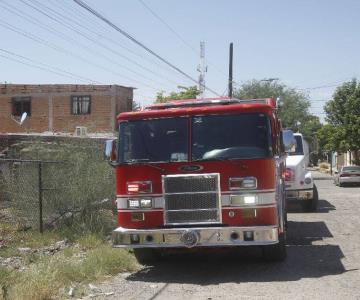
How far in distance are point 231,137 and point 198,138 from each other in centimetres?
50

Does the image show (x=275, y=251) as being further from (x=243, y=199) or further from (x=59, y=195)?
(x=59, y=195)

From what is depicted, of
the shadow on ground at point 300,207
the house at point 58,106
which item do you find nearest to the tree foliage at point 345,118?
the house at point 58,106

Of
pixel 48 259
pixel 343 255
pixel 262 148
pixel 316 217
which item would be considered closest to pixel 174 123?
pixel 262 148

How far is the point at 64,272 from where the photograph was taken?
882cm

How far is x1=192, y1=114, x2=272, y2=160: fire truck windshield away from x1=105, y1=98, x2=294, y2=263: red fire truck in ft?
0.05

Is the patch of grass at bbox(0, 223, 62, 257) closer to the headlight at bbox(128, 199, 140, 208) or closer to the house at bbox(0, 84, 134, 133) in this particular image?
the headlight at bbox(128, 199, 140, 208)

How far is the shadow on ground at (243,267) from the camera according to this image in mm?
8930

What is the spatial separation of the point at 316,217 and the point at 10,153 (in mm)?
9607

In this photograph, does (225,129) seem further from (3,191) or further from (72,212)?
(3,191)

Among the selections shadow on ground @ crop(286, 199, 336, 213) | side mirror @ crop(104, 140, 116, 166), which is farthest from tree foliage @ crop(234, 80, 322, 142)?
side mirror @ crop(104, 140, 116, 166)

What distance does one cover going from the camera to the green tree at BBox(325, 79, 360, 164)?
43844 millimetres

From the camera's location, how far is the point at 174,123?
369 inches

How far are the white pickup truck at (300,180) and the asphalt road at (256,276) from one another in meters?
5.21

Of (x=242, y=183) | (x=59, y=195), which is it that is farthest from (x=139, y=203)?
(x=59, y=195)
